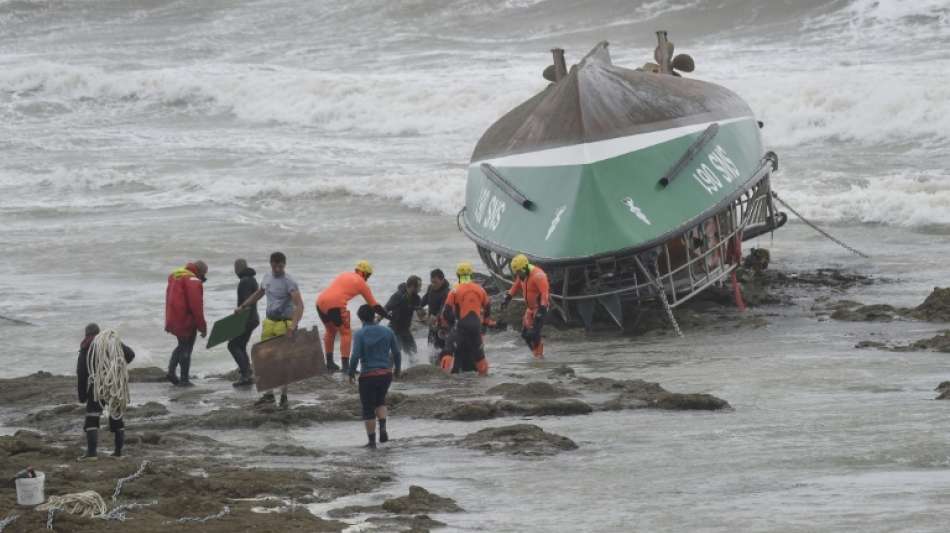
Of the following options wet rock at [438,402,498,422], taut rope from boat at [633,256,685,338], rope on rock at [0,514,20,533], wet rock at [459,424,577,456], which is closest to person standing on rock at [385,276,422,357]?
taut rope from boat at [633,256,685,338]

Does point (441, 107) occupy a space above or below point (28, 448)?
above

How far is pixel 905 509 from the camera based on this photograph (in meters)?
8.73

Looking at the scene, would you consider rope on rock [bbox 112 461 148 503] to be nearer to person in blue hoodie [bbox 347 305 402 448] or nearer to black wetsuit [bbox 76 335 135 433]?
black wetsuit [bbox 76 335 135 433]

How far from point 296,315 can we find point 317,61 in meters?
36.3

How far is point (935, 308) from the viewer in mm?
17109

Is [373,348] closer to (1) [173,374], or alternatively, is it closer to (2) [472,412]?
(2) [472,412]

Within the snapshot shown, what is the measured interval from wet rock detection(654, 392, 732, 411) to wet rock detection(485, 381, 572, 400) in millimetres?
1015

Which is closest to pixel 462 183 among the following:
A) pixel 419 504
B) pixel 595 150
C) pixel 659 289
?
pixel 595 150

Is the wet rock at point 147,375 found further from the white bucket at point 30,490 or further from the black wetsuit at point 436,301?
the white bucket at point 30,490

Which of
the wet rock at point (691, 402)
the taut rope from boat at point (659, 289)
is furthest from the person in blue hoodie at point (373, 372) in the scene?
the taut rope from boat at point (659, 289)

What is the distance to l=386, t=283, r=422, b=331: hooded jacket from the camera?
54.4 feet

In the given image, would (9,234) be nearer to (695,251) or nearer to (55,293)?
(55,293)

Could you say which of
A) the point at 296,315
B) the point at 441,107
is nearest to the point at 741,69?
the point at 441,107

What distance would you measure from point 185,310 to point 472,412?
13.0 feet
